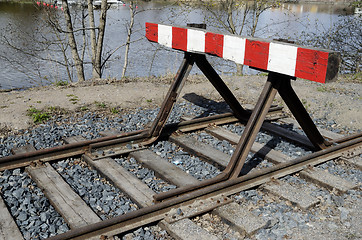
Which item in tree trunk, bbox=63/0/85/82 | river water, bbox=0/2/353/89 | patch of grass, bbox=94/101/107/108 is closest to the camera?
patch of grass, bbox=94/101/107/108

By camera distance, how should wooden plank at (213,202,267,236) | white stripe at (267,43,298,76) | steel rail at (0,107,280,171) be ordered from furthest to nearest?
steel rail at (0,107,280,171) → white stripe at (267,43,298,76) → wooden plank at (213,202,267,236)

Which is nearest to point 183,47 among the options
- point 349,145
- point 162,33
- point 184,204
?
point 162,33

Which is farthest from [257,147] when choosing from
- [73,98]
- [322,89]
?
[322,89]

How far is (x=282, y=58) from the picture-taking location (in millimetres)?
3238

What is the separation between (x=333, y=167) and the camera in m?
4.09

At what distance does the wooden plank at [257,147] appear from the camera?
4.25 meters

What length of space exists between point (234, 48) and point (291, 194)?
151cm

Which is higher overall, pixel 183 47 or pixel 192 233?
pixel 183 47

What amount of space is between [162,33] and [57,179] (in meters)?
2.23

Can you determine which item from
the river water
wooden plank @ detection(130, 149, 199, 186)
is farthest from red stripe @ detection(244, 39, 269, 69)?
the river water

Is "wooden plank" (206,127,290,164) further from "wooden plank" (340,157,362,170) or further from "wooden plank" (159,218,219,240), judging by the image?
"wooden plank" (159,218,219,240)

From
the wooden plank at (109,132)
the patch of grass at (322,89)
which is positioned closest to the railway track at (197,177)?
the wooden plank at (109,132)

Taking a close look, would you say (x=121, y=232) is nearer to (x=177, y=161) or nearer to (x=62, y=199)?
(x=62, y=199)

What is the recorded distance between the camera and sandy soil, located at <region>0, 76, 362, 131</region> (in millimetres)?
5676
